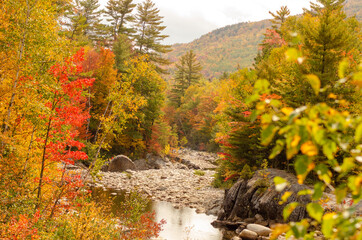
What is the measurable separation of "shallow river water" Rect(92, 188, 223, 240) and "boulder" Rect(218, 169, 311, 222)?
116cm

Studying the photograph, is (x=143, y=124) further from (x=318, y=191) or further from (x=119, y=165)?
(x=318, y=191)

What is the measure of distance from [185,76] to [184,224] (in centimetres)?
4371

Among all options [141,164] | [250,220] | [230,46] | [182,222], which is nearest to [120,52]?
[141,164]

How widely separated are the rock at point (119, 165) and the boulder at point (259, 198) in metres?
11.1

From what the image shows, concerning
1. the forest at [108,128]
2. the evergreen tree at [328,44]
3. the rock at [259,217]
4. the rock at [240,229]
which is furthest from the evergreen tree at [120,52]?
the rock at [240,229]

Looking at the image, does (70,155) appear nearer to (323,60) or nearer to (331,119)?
(331,119)

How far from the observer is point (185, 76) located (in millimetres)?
52844

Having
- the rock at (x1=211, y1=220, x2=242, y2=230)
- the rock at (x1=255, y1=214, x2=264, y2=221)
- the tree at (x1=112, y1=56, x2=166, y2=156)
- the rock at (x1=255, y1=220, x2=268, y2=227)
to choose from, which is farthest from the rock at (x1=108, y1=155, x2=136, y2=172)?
the rock at (x1=255, y1=220, x2=268, y2=227)

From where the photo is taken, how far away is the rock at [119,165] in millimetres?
21458

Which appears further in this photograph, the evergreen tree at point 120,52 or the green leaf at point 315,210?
the evergreen tree at point 120,52

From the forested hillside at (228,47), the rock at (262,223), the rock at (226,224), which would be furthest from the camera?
the forested hillside at (228,47)

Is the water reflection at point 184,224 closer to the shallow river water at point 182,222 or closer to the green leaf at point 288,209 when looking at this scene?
the shallow river water at point 182,222

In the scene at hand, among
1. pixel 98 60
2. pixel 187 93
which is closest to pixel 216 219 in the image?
pixel 98 60

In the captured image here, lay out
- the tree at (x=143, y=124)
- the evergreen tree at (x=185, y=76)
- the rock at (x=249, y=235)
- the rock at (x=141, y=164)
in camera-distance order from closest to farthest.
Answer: the rock at (x=249, y=235), the rock at (x=141, y=164), the tree at (x=143, y=124), the evergreen tree at (x=185, y=76)
